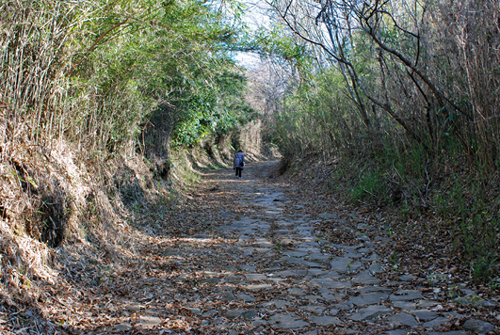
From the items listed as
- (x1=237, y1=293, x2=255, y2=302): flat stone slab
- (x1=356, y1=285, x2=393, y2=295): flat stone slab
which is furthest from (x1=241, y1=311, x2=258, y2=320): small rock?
(x1=356, y1=285, x2=393, y2=295): flat stone slab

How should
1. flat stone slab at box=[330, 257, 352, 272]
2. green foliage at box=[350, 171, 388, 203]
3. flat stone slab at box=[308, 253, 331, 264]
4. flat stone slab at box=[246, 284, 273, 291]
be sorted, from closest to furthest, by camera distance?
flat stone slab at box=[246, 284, 273, 291]
flat stone slab at box=[330, 257, 352, 272]
flat stone slab at box=[308, 253, 331, 264]
green foliage at box=[350, 171, 388, 203]

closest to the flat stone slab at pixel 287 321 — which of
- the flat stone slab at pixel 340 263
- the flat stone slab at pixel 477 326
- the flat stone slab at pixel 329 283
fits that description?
the flat stone slab at pixel 329 283

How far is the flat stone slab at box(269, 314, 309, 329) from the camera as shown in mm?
3217

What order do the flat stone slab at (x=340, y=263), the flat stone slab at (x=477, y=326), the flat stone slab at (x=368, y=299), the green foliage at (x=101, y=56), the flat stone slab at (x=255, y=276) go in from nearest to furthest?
the flat stone slab at (x=477, y=326)
the flat stone slab at (x=368, y=299)
the green foliage at (x=101, y=56)
the flat stone slab at (x=255, y=276)
the flat stone slab at (x=340, y=263)

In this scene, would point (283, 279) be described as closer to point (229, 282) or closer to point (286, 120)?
point (229, 282)

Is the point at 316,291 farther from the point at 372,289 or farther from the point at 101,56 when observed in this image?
the point at 101,56

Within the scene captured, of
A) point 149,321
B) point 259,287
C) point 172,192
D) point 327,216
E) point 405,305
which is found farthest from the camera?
point 172,192

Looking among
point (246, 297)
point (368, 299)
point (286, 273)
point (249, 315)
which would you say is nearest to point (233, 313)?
point (249, 315)

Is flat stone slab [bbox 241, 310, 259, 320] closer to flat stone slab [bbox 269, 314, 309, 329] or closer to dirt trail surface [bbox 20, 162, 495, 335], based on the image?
dirt trail surface [bbox 20, 162, 495, 335]

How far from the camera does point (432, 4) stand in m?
5.73

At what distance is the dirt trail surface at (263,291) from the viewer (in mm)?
3158

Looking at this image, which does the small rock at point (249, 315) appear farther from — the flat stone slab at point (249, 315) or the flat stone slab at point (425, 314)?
the flat stone slab at point (425, 314)

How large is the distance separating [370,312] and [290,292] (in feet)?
2.81

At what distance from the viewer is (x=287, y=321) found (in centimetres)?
330
